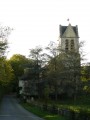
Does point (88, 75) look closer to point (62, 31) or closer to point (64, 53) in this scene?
point (64, 53)

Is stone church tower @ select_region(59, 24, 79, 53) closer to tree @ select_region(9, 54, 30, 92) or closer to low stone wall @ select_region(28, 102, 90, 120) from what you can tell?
tree @ select_region(9, 54, 30, 92)

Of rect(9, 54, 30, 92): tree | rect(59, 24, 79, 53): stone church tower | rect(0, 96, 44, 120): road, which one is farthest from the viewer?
rect(9, 54, 30, 92): tree

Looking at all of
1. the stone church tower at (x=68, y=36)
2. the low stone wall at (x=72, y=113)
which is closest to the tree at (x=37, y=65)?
the stone church tower at (x=68, y=36)

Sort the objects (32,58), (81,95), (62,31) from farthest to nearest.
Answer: (62,31), (32,58), (81,95)

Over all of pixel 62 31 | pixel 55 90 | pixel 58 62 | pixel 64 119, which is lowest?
pixel 64 119

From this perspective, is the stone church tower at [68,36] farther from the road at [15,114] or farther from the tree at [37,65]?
the road at [15,114]

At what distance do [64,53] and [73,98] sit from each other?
34.0 feet

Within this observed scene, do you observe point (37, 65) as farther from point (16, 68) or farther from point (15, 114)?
point (16, 68)

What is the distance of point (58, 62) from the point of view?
7900 centimetres

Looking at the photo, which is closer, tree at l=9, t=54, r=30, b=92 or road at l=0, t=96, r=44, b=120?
road at l=0, t=96, r=44, b=120

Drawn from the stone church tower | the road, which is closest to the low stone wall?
the road

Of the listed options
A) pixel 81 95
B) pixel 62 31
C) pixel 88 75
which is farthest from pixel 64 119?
pixel 62 31

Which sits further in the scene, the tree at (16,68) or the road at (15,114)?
the tree at (16,68)

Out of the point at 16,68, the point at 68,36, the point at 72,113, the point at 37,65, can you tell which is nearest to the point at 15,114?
the point at 72,113
